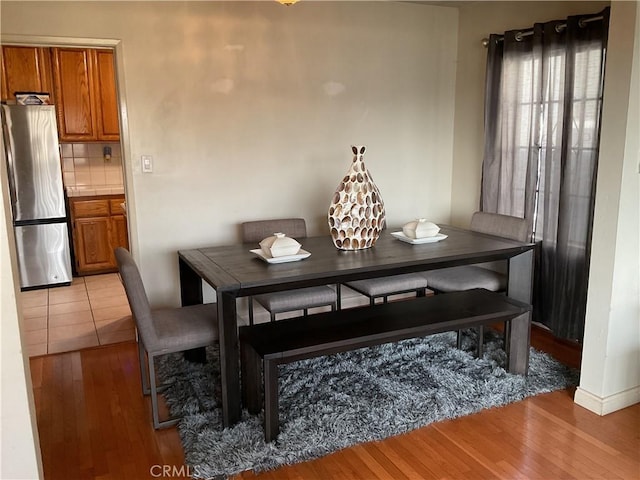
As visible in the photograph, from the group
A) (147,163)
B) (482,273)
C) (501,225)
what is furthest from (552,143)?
(147,163)

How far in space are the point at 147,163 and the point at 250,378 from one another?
168 cm

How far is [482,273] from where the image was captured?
349 cm

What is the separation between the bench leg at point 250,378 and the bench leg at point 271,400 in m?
0.18

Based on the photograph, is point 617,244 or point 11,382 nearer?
point 11,382

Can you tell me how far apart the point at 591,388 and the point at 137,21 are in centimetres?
330

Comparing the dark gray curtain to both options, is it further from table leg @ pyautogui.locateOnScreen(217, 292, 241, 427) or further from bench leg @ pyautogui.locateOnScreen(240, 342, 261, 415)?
table leg @ pyautogui.locateOnScreen(217, 292, 241, 427)

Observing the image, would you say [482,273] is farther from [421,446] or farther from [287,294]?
[421,446]

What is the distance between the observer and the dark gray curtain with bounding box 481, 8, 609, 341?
3.19 metres

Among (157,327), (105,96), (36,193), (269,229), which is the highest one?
(105,96)

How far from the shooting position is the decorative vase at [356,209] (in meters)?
2.89

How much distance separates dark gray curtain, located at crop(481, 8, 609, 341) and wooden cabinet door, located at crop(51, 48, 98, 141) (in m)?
3.70

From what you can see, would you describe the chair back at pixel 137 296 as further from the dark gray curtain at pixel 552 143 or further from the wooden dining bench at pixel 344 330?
the dark gray curtain at pixel 552 143

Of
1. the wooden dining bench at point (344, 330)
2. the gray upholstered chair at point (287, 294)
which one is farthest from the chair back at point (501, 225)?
the gray upholstered chair at point (287, 294)

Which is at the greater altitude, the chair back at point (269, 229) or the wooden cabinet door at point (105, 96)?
the wooden cabinet door at point (105, 96)
